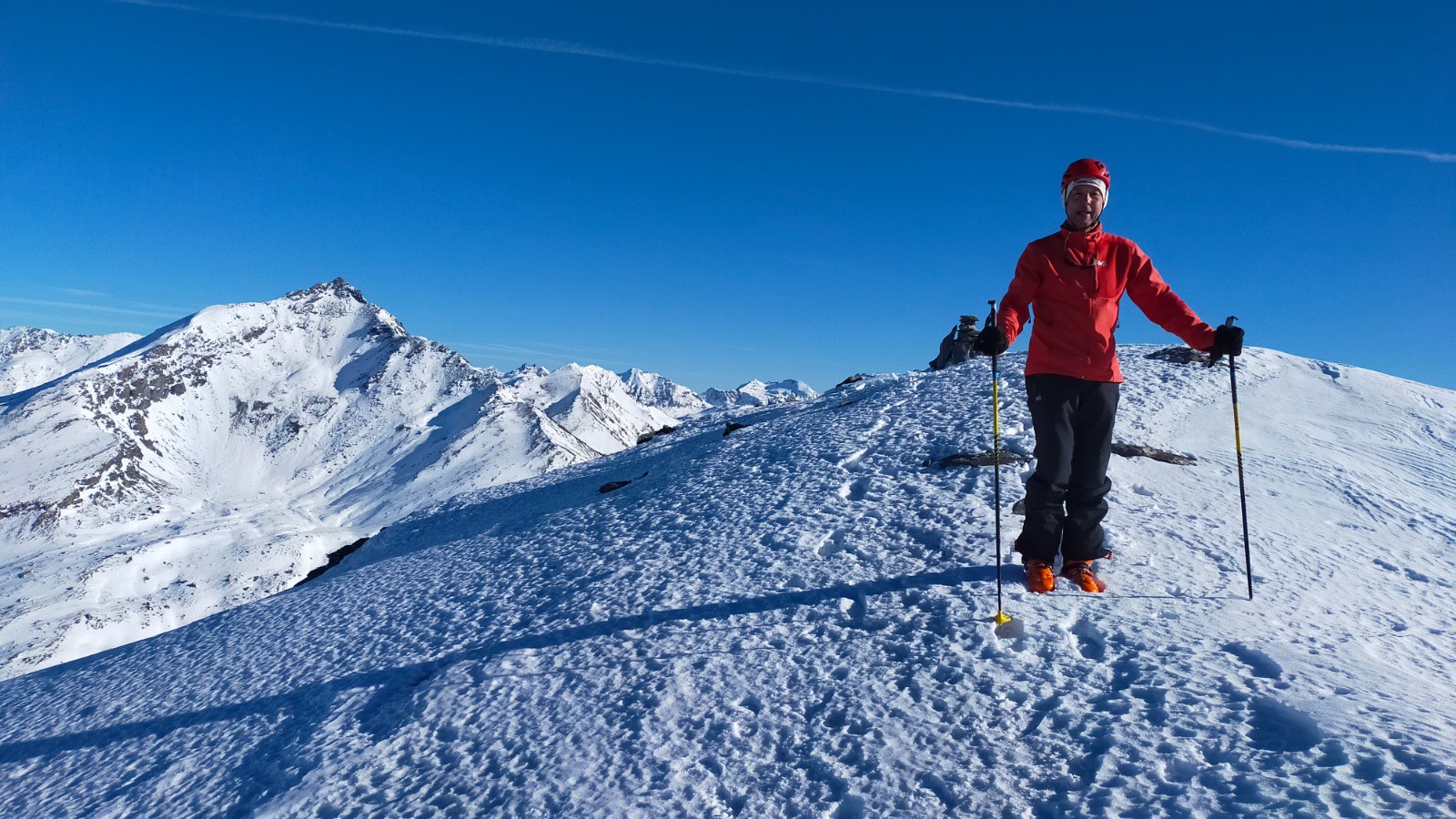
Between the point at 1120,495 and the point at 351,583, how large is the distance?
1045 cm

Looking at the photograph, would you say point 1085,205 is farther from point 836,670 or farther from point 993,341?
point 836,670

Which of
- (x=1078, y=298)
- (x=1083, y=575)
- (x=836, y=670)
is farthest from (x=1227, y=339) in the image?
(x=836, y=670)

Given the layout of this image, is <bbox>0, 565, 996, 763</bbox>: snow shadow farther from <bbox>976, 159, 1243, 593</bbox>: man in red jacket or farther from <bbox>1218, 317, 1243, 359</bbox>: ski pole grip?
<bbox>1218, 317, 1243, 359</bbox>: ski pole grip

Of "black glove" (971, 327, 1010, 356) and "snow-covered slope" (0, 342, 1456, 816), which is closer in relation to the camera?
"snow-covered slope" (0, 342, 1456, 816)

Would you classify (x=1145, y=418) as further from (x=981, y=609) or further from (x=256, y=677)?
(x=256, y=677)

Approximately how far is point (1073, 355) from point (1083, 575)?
1.91 m

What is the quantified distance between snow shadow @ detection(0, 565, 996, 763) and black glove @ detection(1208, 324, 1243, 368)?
112 inches

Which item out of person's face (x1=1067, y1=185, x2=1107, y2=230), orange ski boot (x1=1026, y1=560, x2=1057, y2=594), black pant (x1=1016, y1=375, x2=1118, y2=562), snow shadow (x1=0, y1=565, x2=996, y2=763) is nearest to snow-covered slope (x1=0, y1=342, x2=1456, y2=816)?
snow shadow (x1=0, y1=565, x2=996, y2=763)

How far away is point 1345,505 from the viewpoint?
27.7 ft

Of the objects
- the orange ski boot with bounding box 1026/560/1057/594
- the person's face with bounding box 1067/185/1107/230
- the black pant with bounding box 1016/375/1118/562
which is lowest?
the orange ski boot with bounding box 1026/560/1057/594

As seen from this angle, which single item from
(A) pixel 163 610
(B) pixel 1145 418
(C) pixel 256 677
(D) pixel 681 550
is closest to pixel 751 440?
(D) pixel 681 550

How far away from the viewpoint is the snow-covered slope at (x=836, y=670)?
4047mm

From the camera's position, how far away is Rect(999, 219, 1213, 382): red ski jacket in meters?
6.20

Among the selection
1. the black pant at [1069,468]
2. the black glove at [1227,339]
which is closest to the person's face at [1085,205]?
the black pant at [1069,468]
